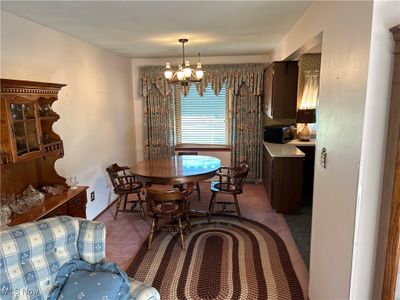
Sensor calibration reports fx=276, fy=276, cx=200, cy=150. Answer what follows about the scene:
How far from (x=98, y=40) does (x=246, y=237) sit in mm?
3203

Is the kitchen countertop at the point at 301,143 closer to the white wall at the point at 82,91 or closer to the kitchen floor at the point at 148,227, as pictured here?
the kitchen floor at the point at 148,227

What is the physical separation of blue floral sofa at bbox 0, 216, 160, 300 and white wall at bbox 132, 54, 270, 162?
3997 mm

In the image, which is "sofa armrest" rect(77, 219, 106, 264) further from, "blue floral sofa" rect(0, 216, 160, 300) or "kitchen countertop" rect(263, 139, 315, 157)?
"kitchen countertop" rect(263, 139, 315, 157)

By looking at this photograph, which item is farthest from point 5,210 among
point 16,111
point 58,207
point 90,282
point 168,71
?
point 168,71

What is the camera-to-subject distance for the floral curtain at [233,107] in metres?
5.20

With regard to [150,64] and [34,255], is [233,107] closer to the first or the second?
[150,64]

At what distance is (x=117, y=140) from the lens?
4844 mm

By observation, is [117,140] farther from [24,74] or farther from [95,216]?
[24,74]

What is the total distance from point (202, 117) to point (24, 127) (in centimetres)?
375

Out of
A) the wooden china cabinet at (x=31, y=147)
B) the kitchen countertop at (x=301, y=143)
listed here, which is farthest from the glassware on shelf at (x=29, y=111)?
the kitchen countertop at (x=301, y=143)

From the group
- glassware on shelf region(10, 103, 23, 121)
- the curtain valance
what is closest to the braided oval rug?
glassware on shelf region(10, 103, 23, 121)

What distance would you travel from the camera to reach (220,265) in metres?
2.78

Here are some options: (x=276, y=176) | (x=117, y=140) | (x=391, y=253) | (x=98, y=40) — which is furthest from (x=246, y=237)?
(x=98, y=40)

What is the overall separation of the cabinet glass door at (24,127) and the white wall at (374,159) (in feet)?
7.77
